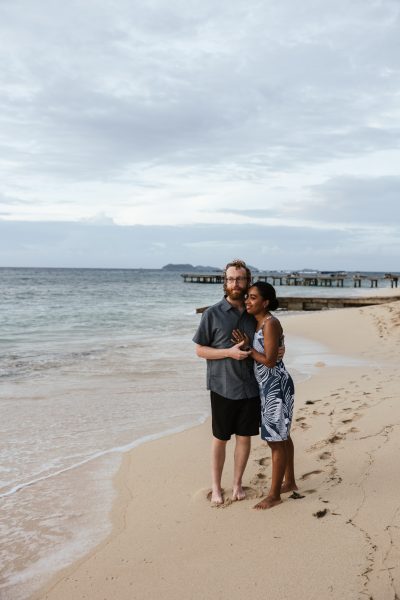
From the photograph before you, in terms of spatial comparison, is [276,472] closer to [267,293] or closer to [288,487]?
[288,487]

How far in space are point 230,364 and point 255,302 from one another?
0.52m

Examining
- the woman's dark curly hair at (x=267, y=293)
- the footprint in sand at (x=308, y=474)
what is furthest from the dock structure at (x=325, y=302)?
the woman's dark curly hair at (x=267, y=293)

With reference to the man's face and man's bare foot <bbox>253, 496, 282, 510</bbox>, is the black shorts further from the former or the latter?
the man's face

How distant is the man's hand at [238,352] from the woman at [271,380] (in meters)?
0.06

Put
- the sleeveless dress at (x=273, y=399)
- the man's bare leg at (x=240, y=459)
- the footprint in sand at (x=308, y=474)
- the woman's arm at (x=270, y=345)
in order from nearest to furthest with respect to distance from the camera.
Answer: the woman's arm at (x=270, y=345)
the sleeveless dress at (x=273, y=399)
the man's bare leg at (x=240, y=459)
the footprint in sand at (x=308, y=474)

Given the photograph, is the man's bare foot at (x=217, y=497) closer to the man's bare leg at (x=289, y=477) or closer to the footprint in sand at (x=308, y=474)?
the man's bare leg at (x=289, y=477)

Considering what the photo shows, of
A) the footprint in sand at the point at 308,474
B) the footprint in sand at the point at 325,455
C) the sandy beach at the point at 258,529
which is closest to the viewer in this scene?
the sandy beach at the point at 258,529

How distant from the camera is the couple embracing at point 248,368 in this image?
148 inches

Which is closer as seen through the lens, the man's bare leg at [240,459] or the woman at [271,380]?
the woman at [271,380]

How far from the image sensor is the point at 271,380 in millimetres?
3828

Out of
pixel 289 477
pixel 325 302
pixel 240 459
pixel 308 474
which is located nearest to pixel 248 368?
pixel 240 459

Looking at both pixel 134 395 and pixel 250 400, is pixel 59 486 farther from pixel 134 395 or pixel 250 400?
pixel 134 395

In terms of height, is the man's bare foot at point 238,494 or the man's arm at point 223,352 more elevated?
the man's arm at point 223,352

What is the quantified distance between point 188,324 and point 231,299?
1933 cm
